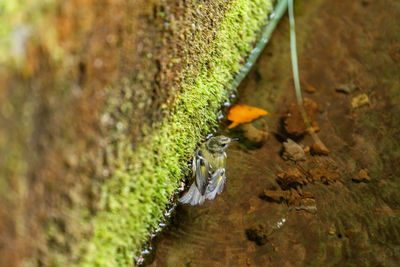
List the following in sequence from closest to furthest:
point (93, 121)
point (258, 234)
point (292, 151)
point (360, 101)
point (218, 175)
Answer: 1. point (93, 121)
2. point (258, 234)
3. point (218, 175)
4. point (292, 151)
5. point (360, 101)

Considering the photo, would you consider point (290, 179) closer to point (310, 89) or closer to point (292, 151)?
point (292, 151)

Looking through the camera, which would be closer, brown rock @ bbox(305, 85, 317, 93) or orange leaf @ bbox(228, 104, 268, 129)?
orange leaf @ bbox(228, 104, 268, 129)

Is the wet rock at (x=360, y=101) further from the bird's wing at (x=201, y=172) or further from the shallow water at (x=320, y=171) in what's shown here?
the bird's wing at (x=201, y=172)

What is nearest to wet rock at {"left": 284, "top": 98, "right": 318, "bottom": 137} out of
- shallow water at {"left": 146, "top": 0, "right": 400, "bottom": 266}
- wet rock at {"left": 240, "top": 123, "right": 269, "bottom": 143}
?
shallow water at {"left": 146, "top": 0, "right": 400, "bottom": 266}

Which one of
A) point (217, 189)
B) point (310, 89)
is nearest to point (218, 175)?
point (217, 189)

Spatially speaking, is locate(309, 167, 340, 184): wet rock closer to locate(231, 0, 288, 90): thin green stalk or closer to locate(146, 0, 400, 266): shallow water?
locate(146, 0, 400, 266): shallow water

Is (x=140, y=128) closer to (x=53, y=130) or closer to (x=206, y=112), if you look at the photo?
(x=53, y=130)

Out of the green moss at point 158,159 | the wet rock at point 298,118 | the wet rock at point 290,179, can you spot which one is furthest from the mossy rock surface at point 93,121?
the wet rock at point 298,118
